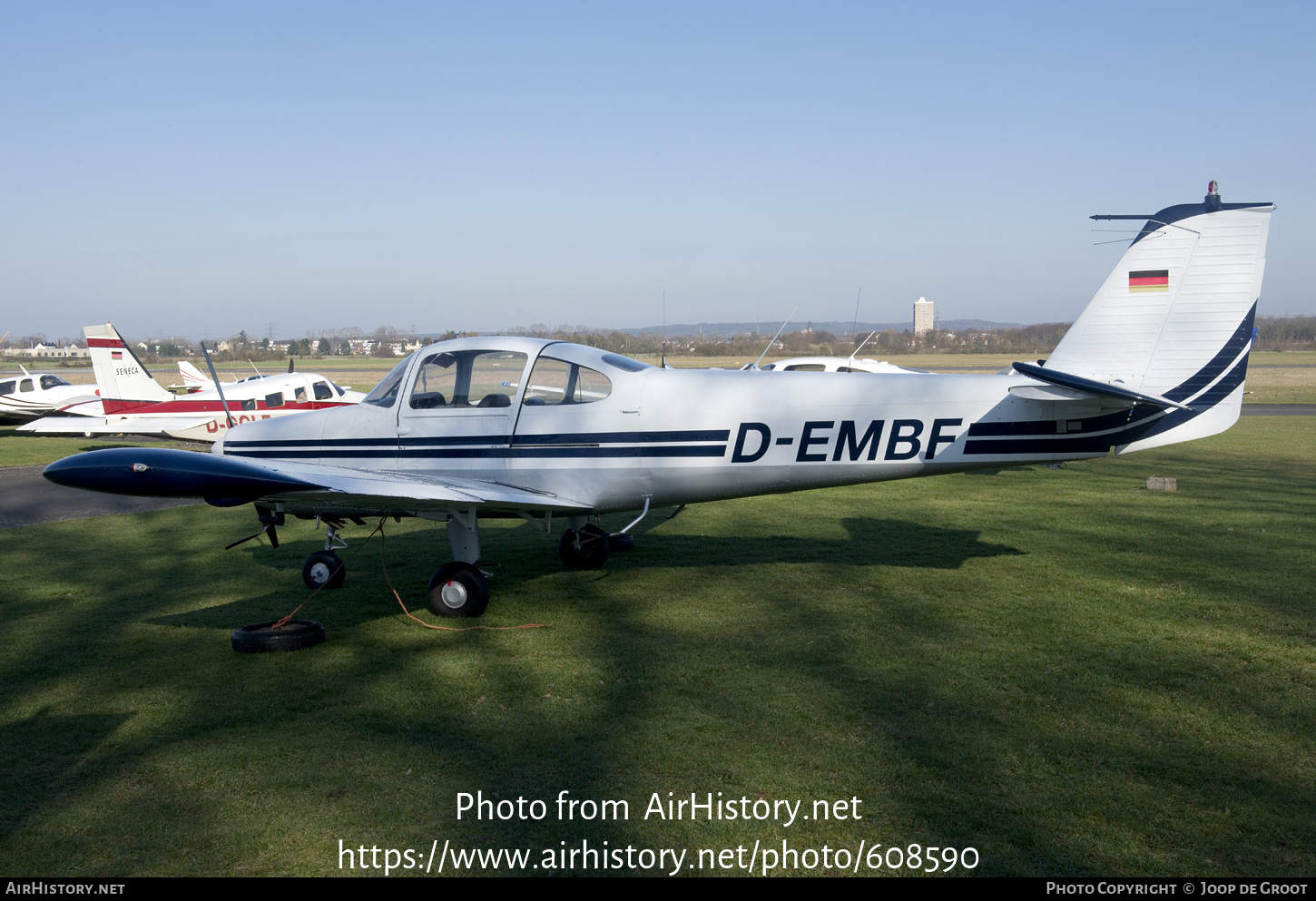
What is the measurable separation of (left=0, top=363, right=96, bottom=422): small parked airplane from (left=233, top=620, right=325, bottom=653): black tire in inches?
913

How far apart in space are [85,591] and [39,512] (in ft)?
18.6

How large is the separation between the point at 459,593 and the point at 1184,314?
5955 mm

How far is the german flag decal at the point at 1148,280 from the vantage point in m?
6.83

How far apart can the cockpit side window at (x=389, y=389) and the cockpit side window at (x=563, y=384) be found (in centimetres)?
118

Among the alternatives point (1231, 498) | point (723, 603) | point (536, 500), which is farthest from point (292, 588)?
point (1231, 498)

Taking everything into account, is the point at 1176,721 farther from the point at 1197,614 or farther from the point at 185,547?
the point at 185,547

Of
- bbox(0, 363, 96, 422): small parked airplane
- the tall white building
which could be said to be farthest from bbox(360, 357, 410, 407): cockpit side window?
the tall white building

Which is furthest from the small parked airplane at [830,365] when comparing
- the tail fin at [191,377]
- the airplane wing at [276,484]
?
the tail fin at [191,377]

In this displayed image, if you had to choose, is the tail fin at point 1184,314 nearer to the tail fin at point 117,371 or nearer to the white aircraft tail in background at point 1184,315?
the white aircraft tail in background at point 1184,315

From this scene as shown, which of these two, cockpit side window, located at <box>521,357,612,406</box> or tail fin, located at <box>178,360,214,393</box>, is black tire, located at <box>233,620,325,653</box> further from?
tail fin, located at <box>178,360,214,393</box>

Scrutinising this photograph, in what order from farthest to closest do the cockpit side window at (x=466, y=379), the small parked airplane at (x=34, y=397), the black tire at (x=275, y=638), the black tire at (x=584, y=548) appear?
the small parked airplane at (x=34, y=397)
the black tire at (x=584, y=548)
the cockpit side window at (x=466, y=379)
the black tire at (x=275, y=638)

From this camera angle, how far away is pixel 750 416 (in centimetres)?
715

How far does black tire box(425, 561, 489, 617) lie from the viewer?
707 cm

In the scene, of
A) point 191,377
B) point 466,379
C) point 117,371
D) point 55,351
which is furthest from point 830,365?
point 55,351
